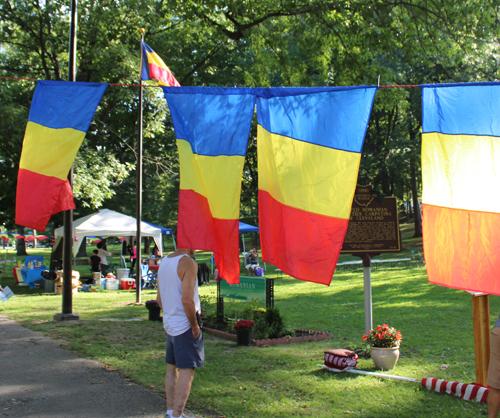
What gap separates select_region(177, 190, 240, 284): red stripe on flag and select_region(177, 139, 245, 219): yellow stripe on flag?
7cm

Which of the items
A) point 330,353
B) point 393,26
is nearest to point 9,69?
point 393,26

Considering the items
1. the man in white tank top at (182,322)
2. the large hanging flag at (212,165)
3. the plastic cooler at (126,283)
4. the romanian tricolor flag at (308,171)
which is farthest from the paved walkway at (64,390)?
the plastic cooler at (126,283)

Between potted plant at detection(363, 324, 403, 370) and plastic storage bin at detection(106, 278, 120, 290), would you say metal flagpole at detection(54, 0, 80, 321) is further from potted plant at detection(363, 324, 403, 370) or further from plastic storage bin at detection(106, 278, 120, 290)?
plastic storage bin at detection(106, 278, 120, 290)

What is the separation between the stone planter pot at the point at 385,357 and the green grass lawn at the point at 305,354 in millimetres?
130

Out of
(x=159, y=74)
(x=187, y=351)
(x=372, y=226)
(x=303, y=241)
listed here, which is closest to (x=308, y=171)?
(x=303, y=241)

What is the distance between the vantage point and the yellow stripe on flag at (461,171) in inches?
166

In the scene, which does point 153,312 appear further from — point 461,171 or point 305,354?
point 461,171

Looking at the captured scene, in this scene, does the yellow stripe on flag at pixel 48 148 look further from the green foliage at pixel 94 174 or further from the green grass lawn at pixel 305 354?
the green foliage at pixel 94 174

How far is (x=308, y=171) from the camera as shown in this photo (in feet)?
14.7

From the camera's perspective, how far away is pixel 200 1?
1512cm

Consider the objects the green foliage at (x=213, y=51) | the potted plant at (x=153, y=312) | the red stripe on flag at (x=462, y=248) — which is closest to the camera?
the red stripe on flag at (x=462, y=248)

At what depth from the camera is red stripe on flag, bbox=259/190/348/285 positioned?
4293 mm

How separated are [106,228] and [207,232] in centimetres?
1645

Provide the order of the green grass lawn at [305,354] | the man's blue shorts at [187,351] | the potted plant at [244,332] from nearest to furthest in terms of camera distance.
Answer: the man's blue shorts at [187,351], the green grass lawn at [305,354], the potted plant at [244,332]
